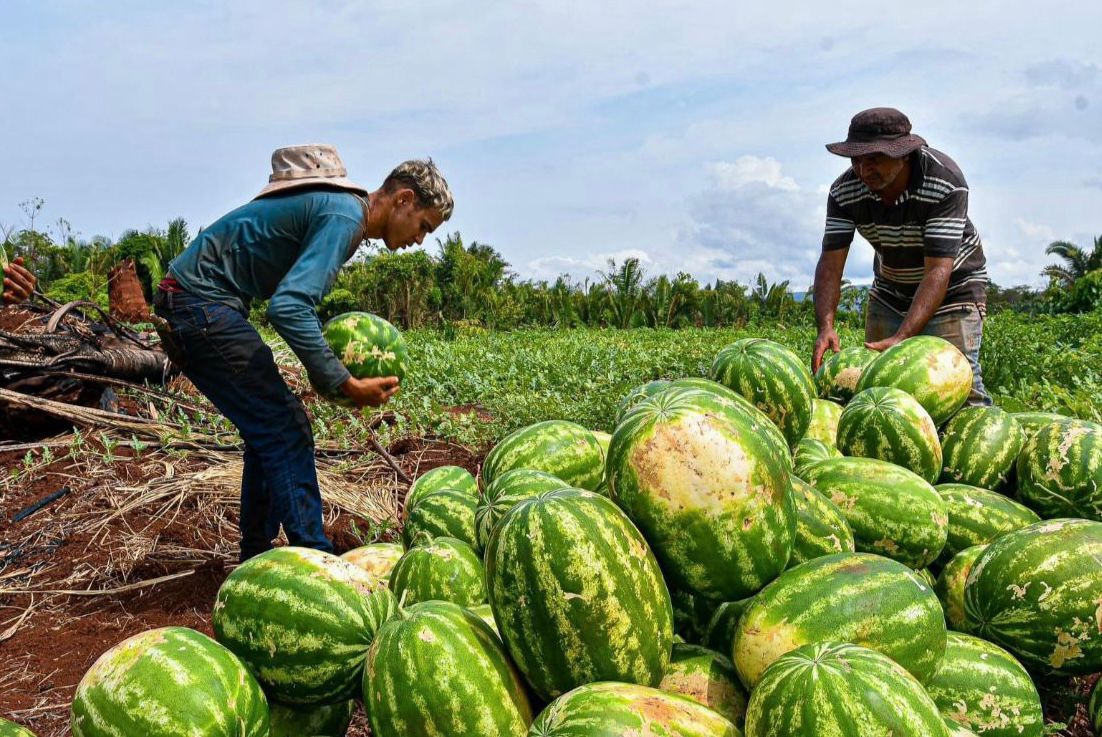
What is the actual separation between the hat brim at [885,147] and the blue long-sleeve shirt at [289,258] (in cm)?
242

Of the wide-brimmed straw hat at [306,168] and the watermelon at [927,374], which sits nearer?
the watermelon at [927,374]

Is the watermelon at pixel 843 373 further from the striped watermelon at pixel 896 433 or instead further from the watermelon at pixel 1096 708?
the watermelon at pixel 1096 708

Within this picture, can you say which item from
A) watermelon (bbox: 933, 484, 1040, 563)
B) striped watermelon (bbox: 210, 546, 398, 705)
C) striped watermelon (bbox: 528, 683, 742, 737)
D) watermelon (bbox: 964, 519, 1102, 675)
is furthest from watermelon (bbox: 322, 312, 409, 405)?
watermelon (bbox: 964, 519, 1102, 675)

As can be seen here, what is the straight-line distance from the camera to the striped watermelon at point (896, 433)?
2592mm

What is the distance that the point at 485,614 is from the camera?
6.26 ft

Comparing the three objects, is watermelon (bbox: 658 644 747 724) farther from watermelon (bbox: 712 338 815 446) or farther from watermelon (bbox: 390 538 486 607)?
watermelon (bbox: 712 338 815 446)

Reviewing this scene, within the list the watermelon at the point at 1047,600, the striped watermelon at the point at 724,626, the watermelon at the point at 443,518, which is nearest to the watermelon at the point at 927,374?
the watermelon at the point at 1047,600

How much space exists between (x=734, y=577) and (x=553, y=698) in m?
0.45

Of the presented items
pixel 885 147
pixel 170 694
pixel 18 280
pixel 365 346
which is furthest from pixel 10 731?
pixel 885 147

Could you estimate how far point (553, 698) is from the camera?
1.64 m

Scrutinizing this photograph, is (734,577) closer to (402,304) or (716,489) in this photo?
(716,489)

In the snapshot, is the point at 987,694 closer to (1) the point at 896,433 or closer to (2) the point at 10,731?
(1) the point at 896,433

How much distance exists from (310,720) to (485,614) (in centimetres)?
45

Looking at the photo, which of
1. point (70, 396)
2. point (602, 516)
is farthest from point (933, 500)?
point (70, 396)
